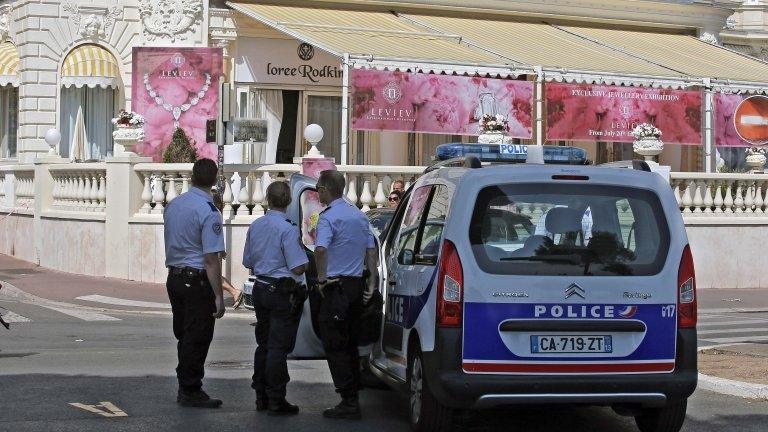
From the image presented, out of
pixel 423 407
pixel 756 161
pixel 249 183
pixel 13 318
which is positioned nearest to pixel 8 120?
pixel 249 183

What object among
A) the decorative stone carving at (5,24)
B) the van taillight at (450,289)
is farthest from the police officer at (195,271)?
the decorative stone carving at (5,24)

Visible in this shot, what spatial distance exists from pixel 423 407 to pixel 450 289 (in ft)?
2.62

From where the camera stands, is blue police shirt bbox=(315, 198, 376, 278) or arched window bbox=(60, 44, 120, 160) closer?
blue police shirt bbox=(315, 198, 376, 278)

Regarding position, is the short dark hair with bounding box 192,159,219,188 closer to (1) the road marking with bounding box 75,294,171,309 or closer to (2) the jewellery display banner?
(1) the road marking with bounding box 75,294,171,309

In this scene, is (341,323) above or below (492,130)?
below

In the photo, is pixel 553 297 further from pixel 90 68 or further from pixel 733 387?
pixel 90 68

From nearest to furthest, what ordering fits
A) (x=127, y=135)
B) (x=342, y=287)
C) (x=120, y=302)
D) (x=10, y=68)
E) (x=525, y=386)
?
(x=525, y=386)
(x=342, y=287)
(x=120, y=302)
(x=127, y=135)
(x=10, y=68)

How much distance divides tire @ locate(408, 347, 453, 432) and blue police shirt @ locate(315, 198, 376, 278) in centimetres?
92

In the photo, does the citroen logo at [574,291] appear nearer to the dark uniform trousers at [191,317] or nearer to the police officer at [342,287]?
the police officer at [342,287]

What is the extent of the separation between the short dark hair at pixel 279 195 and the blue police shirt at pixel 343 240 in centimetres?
34

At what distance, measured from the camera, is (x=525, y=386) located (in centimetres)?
880

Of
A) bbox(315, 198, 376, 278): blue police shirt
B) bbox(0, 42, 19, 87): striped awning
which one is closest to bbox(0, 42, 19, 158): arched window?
bbox(0, 42, 19, 87): striped awning

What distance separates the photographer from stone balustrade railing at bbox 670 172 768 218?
1005 inches

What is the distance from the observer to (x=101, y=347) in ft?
49.5
